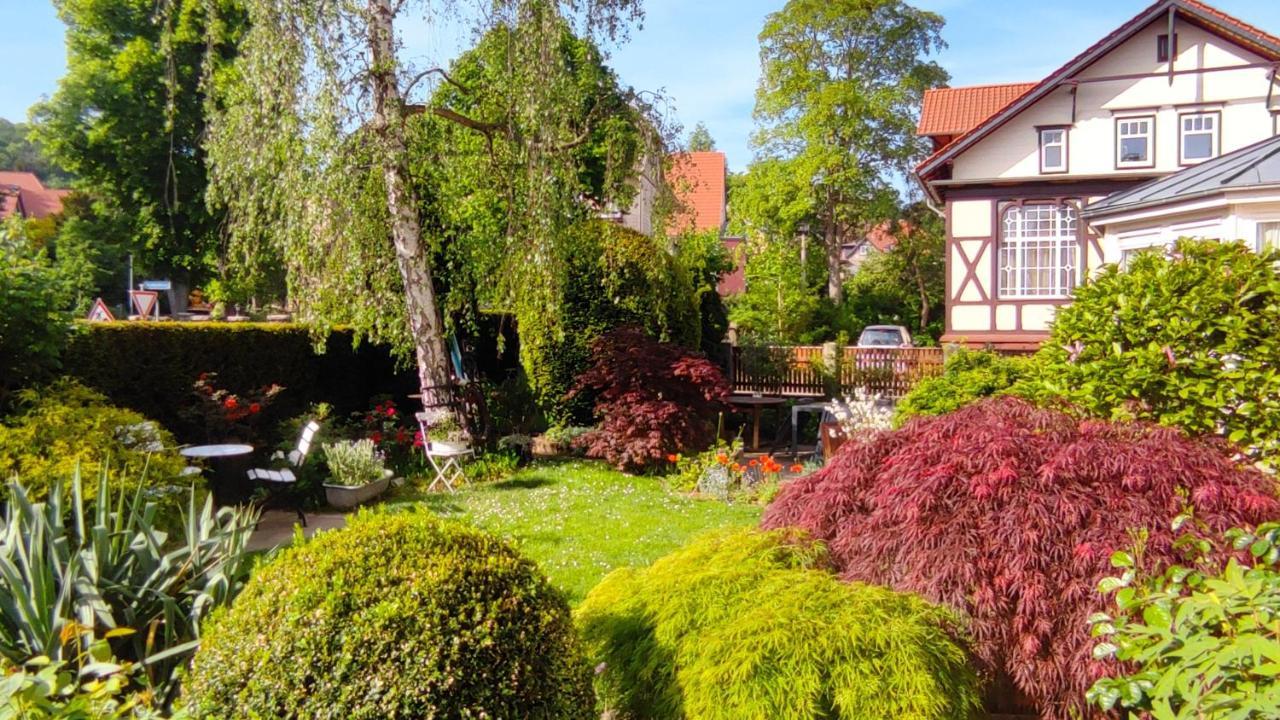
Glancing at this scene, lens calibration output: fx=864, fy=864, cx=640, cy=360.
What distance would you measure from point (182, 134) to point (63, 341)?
2126cm

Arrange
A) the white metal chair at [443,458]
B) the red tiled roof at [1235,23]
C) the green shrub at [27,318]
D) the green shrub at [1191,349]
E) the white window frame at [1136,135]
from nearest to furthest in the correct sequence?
the green shrub at [1191,349]
the green shrub at [27,318]
the white metal chair at [443,458]
the red tiled roof at [1235,23]
the white window frame at [1136,135]

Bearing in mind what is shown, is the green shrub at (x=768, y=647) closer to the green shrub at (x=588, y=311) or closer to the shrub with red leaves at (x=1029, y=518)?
the shrub with red leaves at (x=1029, y=518)

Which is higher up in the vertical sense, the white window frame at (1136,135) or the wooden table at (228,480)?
the white window frame at (1136,135)

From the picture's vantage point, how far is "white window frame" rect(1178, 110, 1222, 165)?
1622 cm

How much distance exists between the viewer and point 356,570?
2637mm

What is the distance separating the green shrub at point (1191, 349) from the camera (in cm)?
444

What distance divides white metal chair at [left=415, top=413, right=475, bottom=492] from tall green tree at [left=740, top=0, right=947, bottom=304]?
70.5 ft

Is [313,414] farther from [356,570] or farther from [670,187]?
[356,570]

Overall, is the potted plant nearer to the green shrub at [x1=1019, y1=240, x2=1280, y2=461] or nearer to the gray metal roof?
the green shrub at [x1=1019, y1=240, x2=1280, y2=461]


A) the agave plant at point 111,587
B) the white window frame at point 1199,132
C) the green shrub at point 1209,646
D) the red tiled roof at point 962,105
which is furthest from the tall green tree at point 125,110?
the green shrub at point 1209,646

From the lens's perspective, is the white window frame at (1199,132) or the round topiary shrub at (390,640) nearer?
the round topiary shrub at (390,640)

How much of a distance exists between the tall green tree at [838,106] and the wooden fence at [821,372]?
43.2 feet

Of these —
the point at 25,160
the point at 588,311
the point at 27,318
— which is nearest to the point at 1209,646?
the point at 27,318

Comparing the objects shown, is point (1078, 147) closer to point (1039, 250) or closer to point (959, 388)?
point (1039, 250)
